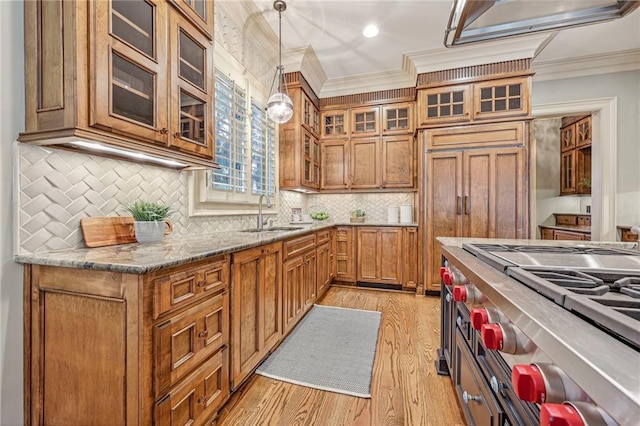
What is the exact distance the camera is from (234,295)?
5.07ft

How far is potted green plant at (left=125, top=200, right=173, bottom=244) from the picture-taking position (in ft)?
5.10

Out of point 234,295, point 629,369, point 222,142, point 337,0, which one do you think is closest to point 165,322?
point 234,295

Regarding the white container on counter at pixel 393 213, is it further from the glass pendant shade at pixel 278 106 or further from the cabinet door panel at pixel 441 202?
the glass pendant shade at pixel 278 106

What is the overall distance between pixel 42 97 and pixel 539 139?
7052mm

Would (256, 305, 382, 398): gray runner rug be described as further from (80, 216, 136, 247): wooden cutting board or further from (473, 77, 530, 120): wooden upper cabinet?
(473, 77, 530, 120): wooden upper cabinet

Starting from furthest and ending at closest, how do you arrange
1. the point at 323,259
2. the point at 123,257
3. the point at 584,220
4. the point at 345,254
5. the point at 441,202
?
1. the point at 584,220
2. the point at 345,254
3. the point at 441,202
4. the point at 323,259
5. the point at 123,257

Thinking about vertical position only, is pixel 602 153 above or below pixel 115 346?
above

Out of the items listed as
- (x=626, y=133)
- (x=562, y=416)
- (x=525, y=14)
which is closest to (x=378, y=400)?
(x=562, y=416)

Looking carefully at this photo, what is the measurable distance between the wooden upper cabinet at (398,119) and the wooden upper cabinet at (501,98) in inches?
34.0

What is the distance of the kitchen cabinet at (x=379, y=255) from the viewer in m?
3.81

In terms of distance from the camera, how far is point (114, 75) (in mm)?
1237

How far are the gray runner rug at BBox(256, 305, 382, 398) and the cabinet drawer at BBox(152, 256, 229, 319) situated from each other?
0.90 meters

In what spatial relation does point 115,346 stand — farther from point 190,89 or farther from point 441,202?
point 441,202

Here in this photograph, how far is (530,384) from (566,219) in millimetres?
5901
